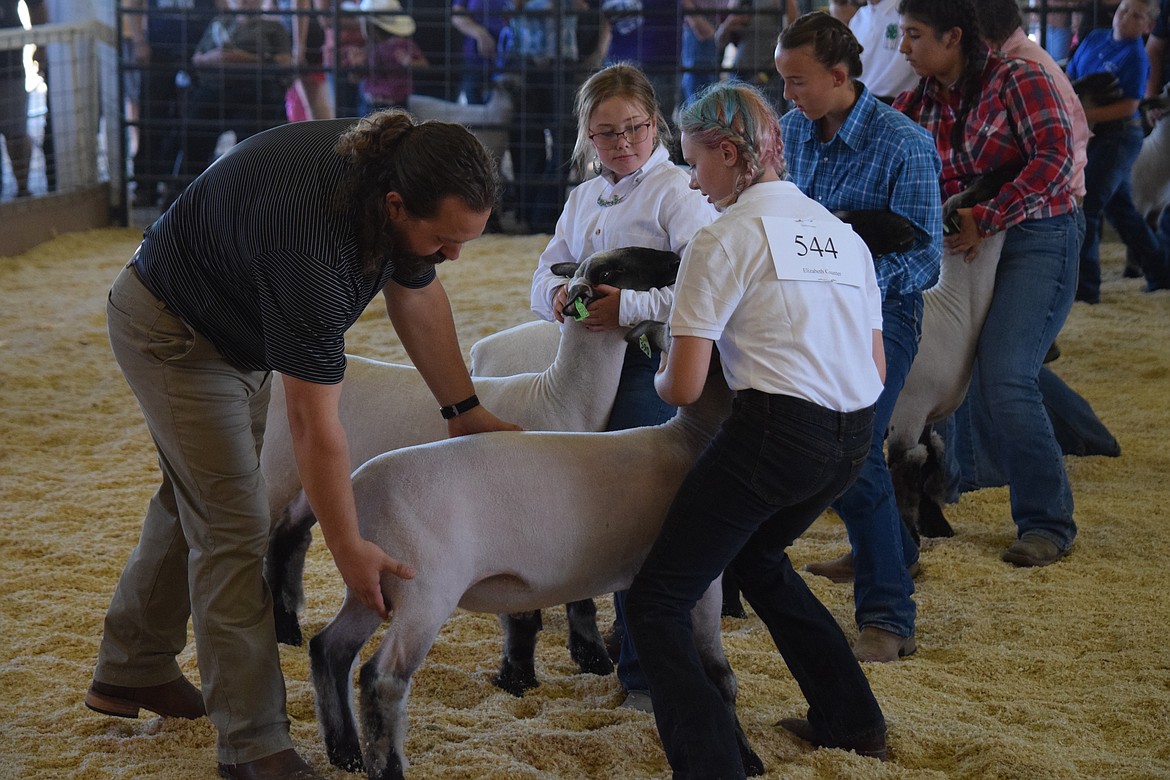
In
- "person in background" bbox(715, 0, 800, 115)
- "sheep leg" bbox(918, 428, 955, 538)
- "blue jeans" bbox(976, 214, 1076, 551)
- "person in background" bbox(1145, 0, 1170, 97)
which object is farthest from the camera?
"person in background" bbox(715, 0, 800, 115)

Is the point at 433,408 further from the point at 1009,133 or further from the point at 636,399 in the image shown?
the point at 1009,133

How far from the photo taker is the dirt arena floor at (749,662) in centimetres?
282

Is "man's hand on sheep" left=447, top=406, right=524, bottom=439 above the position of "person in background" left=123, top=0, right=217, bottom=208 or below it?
below

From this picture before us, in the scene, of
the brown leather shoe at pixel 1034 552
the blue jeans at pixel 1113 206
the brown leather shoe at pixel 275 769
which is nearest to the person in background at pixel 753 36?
the blue jeans at pixel 1113 206

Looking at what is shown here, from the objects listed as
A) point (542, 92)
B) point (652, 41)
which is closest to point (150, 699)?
point (542, 92)

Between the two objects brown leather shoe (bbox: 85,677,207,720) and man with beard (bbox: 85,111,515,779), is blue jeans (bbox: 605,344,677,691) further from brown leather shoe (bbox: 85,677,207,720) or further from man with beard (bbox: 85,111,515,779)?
brown leather shoe (bbox: 85,677,207,720)

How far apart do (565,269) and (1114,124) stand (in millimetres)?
5947

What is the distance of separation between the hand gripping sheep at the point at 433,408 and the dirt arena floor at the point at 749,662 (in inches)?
7.2

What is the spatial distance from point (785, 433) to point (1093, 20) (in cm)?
908

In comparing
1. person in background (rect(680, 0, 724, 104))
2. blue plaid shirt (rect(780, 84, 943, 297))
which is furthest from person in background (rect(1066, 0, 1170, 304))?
blue plaid shirt (rect(780, 84, 943, 297))

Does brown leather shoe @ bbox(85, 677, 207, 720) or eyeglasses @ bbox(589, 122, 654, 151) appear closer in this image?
brown leather shoe @ bbox(85, 677, 207, 720)

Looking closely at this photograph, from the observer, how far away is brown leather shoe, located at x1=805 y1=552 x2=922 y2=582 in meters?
4.25

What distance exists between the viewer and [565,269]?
3.57 metres

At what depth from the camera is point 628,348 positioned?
3.46 m
